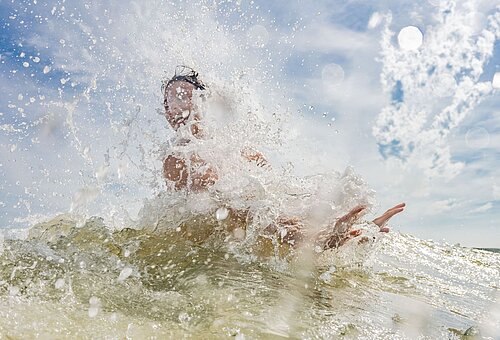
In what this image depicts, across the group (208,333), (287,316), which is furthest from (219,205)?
(208,333)

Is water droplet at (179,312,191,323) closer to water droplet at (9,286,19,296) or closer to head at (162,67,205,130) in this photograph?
water droplet at (9,286,19,296)

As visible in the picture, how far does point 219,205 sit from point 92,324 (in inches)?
88.8

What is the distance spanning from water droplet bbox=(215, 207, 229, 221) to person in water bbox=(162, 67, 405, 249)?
0.25 meters

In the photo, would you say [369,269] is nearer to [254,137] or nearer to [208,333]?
[254,137]

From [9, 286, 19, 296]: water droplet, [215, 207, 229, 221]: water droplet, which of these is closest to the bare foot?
[215, 207, 229, 221]: water droplet

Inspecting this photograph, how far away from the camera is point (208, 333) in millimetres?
1983

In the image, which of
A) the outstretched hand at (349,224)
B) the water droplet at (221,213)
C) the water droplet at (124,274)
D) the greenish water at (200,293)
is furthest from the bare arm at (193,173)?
the water droplet at (124,274)

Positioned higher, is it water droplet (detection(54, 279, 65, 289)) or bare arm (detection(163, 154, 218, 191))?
bare arm (detection(163, 154, 218, 191))

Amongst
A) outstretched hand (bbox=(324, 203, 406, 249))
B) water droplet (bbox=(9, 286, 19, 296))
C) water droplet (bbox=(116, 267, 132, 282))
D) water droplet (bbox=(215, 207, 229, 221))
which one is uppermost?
outstretched hand (bbox=(324, 203, 406, 249))

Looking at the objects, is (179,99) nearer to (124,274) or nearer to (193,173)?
(193,173)

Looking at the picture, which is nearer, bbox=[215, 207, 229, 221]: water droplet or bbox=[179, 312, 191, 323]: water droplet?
bbox=[179, 312, 191, 323]: water droplet

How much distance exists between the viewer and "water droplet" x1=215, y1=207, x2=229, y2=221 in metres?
4.16

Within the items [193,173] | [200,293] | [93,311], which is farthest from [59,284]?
[193,173]

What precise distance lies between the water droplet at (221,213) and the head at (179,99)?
3.30ft
